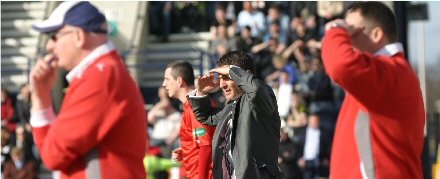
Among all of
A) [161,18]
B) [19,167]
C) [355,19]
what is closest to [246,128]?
[355,19]

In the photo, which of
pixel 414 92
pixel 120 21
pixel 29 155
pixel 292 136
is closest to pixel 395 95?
pixel 414 92

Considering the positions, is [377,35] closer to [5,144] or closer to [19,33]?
[5,144]

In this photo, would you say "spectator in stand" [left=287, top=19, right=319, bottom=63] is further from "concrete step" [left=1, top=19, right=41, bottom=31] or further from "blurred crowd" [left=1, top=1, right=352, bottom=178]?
"concrete step" [left=1, top=19, right=41, bottom=31]

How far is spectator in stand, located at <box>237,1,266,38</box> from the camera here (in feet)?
64.7

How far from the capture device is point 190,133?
950 centimetres

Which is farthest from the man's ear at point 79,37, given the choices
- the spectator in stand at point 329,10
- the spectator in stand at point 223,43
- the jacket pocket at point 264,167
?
the spectator in stand at point 329,10

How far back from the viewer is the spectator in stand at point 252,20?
64.7ft

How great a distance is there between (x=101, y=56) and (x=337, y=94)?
485 inches

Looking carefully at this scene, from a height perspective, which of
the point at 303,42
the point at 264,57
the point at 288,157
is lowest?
the point at 288,157

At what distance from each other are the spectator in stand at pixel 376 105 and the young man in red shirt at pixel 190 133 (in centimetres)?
260

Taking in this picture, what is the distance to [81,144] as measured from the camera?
5855 millimetres

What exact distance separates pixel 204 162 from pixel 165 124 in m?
9.51

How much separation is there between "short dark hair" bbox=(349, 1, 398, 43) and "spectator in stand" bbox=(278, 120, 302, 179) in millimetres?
9605

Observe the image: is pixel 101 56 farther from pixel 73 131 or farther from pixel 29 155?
pixel 29 155
